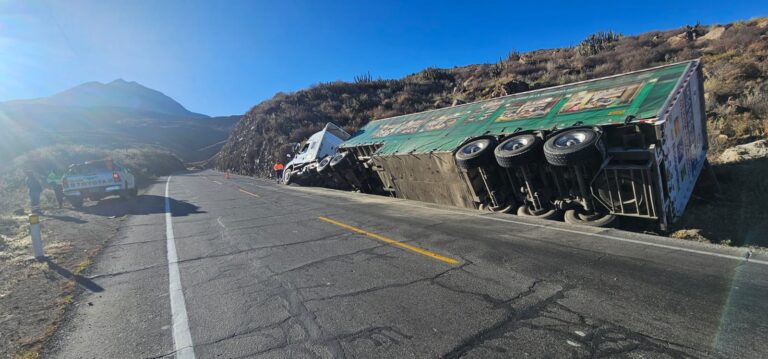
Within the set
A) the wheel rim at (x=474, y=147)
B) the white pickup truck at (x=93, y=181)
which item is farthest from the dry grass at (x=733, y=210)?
the white pickup truck at (x=93, y=181)

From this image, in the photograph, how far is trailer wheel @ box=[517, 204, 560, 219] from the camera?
8.41m

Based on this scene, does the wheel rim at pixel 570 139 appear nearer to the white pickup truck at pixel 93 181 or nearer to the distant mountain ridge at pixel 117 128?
the white pickup truck at pixel 93 181

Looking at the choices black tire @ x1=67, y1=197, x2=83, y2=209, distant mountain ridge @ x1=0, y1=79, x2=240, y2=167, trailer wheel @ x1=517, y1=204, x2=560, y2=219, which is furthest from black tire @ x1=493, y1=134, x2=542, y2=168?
distant mountain ridge @ x1=0, y1=79, x2=240, y2=167

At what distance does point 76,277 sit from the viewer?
6.31 m

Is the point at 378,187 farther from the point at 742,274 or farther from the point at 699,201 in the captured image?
the point at 742,274

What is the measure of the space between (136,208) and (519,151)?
46.0 ft

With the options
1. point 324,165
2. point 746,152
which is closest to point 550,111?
point 746,152

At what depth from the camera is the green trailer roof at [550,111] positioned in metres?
7.94

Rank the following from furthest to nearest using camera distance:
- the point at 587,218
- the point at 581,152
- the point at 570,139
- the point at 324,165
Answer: the point at 324,165, the point at 570,139, the point at 587,218, the point at 581,152

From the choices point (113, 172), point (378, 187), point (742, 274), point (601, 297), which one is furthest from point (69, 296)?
point (113, 172)

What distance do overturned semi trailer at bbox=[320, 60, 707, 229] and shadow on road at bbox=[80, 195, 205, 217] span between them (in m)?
7.78

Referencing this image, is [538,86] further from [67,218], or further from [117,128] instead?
[117,128]

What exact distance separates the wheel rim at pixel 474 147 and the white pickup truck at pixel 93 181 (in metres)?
14.8

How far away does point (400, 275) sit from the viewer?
5180 mm
